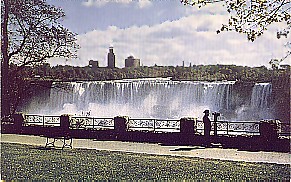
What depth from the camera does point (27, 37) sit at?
830 cm

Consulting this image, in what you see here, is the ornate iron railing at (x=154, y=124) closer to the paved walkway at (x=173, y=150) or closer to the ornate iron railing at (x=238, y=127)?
the ornate iron railing at (x=238, y=127)

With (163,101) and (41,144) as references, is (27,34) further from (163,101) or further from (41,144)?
(163,101)

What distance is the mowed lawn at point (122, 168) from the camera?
5684mm

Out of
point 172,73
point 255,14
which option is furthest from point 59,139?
point 255,14

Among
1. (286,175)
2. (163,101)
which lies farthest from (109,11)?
(286,175)

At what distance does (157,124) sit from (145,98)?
0.42 metres

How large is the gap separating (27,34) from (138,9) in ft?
7.37

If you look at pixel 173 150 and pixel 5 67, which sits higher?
pixel 5 67

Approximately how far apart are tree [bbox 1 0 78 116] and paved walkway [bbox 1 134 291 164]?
31.0 inches

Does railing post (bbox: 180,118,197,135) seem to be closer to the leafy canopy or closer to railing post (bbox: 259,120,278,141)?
railing post (bbox: 259,120,278,141)

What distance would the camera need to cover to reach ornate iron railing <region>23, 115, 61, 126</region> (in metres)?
8.33

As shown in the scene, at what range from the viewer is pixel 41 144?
8117 millimetres

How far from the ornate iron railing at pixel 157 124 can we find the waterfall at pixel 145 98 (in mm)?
79

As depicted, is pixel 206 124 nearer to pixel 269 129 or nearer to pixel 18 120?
→ pixel 269 129
